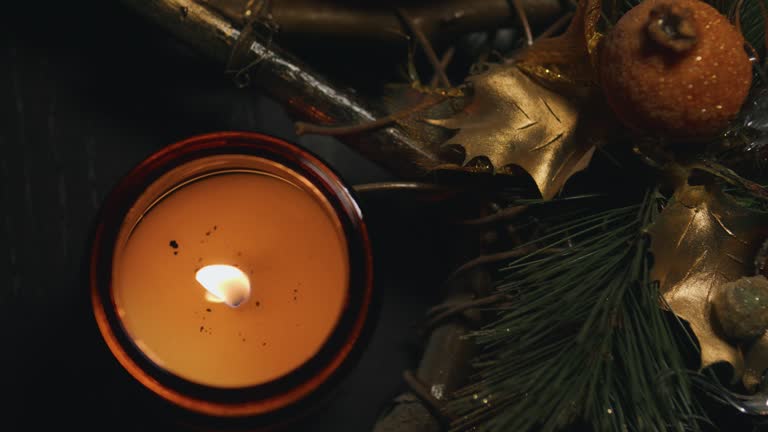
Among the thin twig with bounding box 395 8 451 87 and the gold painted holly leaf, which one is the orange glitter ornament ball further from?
the thin twig with bounding box 395 8 451 87

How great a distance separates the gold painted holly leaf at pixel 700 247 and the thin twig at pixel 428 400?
0.18 m

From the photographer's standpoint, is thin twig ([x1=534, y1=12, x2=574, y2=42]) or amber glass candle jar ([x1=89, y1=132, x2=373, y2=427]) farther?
thin twig ([x1=534, y1=12, x2=574, y2=42])

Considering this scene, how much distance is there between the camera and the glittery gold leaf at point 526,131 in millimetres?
485

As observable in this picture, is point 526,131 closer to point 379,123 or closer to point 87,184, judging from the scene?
point 379,123

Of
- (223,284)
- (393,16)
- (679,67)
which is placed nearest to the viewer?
(679,67)

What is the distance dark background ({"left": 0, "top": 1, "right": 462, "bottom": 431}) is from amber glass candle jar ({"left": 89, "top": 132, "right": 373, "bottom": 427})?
4.8 inches

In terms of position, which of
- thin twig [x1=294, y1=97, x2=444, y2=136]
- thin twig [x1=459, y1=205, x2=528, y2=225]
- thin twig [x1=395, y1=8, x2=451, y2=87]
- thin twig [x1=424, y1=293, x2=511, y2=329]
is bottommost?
thin twig [x1=424, y1=293, x2=511, y2=329]

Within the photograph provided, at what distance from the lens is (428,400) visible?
1.73 feet

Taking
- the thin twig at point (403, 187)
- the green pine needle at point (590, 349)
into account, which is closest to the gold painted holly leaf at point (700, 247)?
the green pine needle at point (590, 349)

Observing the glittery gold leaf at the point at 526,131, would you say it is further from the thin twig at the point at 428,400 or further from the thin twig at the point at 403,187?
the thin twig at the point at 428,400

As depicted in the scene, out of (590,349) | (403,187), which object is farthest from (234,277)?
(590,349)

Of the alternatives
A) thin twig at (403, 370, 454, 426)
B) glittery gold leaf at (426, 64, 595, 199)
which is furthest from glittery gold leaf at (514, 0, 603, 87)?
thin twig at (403, 370, 454, 426)

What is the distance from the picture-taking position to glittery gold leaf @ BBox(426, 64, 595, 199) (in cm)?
49

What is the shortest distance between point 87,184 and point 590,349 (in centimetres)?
45
